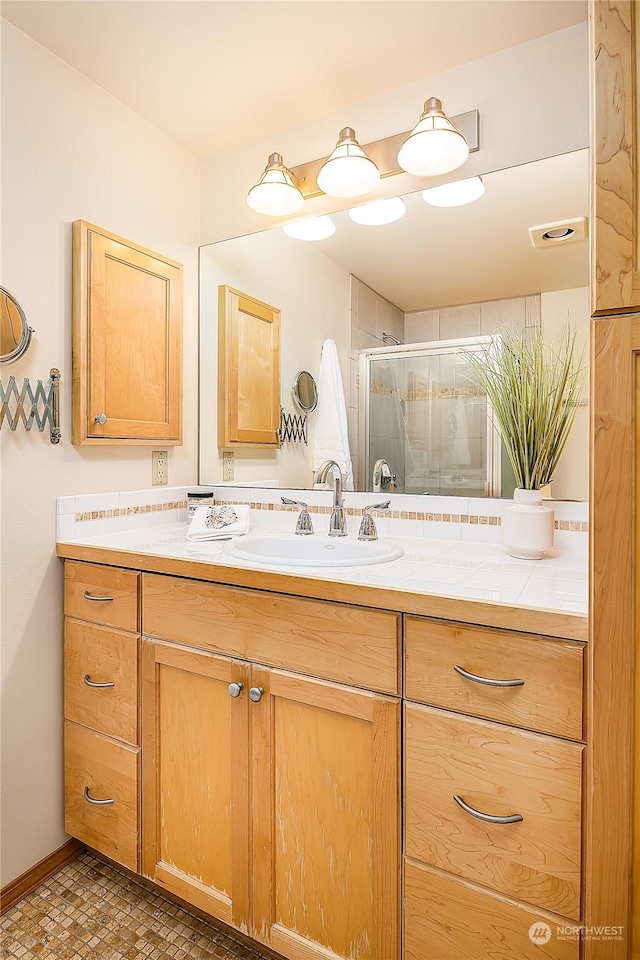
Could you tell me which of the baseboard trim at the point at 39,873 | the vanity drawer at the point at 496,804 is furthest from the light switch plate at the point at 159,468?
the vanity drawer at the point at 496,804

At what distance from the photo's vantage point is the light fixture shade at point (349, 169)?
5.58ft

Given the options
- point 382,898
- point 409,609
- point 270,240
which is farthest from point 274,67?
point 382,898

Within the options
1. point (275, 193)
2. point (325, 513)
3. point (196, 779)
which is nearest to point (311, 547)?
point (325, 513)

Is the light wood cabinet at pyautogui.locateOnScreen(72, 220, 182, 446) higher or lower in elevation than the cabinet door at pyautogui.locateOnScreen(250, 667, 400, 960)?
higher

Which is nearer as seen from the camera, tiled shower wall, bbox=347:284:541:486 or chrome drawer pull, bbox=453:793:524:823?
chrome drawer pull, bbox=453:793:524:823

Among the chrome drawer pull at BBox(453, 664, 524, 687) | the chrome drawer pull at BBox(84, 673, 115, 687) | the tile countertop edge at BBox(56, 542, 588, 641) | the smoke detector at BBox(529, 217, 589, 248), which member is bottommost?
the chrome drawer pull at BBox(84, 673, 115, 687)

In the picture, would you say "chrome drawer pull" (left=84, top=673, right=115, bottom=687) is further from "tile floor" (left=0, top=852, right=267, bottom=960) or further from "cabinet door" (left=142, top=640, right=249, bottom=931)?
"tile floor" (left=0, top=852, right=267, bottom=960)

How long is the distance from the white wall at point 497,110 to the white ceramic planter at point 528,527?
98cm

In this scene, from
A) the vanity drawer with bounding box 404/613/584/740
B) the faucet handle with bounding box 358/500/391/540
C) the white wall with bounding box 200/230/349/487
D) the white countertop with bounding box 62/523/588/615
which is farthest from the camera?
the white wall with bounding box 200/230/349/487

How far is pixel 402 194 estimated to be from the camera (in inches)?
68.2

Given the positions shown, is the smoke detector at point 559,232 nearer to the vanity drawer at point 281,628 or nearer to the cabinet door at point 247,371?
the cabinet door at point 247,371

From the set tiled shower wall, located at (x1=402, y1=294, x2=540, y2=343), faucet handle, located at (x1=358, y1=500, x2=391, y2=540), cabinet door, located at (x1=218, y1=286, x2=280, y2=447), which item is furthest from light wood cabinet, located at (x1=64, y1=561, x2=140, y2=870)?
tiled shower wall, located at (x1=402, y1=294, x2=540, y2=343)

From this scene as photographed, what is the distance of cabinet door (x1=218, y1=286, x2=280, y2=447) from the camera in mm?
2020

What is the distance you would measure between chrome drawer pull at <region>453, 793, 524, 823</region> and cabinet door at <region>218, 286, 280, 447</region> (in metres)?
1.30
